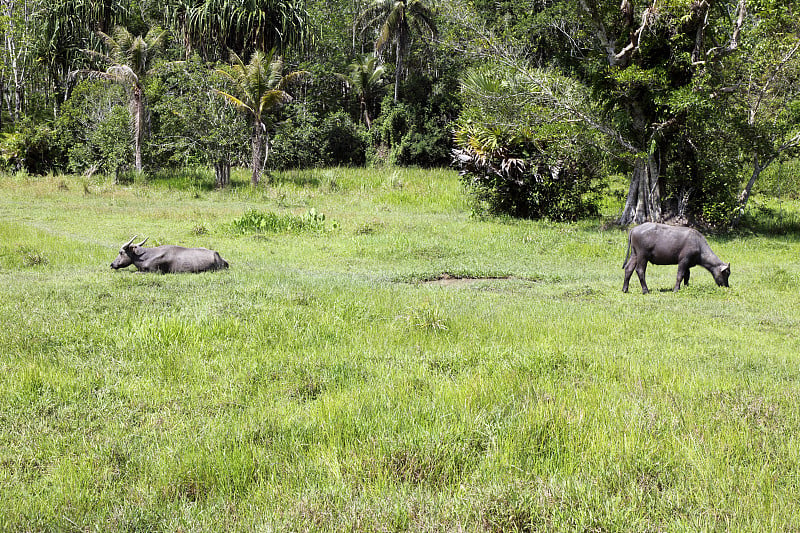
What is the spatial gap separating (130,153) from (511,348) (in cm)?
3010

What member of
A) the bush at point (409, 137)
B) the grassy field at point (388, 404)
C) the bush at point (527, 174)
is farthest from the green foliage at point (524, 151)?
the bush at point (409, 137)

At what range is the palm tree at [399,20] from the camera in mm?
34688

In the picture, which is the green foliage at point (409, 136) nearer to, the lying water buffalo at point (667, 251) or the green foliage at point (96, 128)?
the green foliage at point (96, 128)

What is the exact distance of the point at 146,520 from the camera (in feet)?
9.47

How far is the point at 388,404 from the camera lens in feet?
13.9

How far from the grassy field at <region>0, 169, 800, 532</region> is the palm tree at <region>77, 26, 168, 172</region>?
20990 millimetres

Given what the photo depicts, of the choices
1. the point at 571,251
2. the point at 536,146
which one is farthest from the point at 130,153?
the point at 571,251

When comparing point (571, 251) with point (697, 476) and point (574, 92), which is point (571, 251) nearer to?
point (574, 92)

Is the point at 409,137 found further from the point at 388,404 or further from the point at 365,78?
the point at 388,404

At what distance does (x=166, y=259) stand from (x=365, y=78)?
102 ft

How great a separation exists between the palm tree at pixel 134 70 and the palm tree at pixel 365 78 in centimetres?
1279

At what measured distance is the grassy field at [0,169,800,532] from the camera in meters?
2.93

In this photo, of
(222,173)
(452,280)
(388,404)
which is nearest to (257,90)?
(222,173)

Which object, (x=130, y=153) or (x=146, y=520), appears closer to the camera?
(x=146, y=520)
